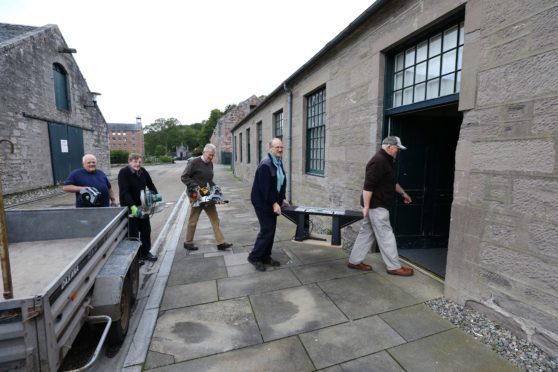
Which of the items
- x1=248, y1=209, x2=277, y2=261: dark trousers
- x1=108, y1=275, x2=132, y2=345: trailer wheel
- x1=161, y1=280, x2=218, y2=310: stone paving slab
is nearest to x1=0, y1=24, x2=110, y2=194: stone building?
x1=161, y1=280, x2=218, y2=310: stone paving slab

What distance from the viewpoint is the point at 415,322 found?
309 centimetres

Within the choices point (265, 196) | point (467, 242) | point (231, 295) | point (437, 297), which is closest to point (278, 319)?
point (231, 295)

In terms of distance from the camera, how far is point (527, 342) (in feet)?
8.61

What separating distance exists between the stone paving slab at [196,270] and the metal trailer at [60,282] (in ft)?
2.38

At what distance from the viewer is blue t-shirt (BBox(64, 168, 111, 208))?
4.24 metres

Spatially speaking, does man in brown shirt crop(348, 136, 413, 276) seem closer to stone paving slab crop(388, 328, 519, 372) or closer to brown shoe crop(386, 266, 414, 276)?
brown shoe crop(386, 266, 414, 276)

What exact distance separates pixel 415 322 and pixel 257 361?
173cm

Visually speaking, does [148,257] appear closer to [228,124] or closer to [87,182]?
[87,182]

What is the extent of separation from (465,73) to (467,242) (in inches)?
71.6

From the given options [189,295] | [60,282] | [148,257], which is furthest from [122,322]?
[148,257]

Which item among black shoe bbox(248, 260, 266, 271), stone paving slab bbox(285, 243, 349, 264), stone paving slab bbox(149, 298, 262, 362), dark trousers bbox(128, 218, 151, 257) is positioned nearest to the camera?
stone paving slab bbox(149, 298, 262, 362)

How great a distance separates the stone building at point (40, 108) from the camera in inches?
492

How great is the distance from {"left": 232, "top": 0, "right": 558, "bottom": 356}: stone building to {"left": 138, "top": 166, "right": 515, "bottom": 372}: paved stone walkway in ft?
1.88

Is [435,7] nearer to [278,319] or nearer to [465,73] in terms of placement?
[465,73]
